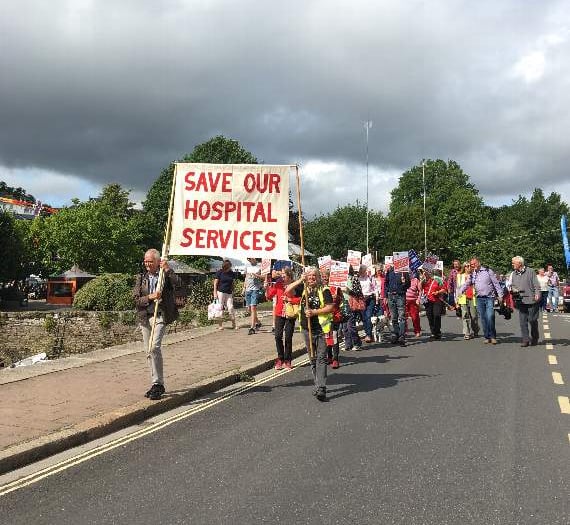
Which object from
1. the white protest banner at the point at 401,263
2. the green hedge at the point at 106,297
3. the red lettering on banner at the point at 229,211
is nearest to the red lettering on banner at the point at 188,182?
the red lettering on banner at the point at 229,211

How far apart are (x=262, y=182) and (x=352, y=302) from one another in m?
4.82

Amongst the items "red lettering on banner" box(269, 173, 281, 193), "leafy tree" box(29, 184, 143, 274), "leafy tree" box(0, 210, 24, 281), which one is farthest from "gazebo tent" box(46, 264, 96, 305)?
"red lettering on banner" box(269, 173, 281, 193)

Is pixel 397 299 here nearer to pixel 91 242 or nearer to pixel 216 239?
pixel 216 239

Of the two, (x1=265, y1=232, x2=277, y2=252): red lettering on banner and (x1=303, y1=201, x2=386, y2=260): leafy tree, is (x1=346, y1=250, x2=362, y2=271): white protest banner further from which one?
(x1=303, y1=201, x2=386, y2=260): leafy tree

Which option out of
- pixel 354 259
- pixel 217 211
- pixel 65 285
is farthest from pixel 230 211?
pixel 65 285

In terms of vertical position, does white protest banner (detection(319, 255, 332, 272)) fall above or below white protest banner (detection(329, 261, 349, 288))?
above

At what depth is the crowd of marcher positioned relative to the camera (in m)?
7.64

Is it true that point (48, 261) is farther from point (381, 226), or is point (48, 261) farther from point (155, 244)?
point (381, 226)

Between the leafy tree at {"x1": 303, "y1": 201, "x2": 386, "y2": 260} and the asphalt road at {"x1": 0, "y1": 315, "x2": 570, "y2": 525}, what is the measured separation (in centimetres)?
6629

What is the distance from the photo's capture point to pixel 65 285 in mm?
41562

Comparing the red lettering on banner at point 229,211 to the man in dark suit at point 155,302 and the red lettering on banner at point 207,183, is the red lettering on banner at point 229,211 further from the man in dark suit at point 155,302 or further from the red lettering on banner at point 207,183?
the man in dark suit at point 155,302

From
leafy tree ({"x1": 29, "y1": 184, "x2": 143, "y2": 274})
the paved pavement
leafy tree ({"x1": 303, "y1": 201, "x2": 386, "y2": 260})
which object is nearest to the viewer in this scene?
the paved pavement

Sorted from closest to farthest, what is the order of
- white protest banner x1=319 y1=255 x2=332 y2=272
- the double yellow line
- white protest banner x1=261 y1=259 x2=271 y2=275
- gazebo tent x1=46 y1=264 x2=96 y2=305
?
the double yellow line → white protest banner x1=319 y1=255 x2=332 y2=272 → white protest banner x1=261 y1=259 x2=271 y2=275 → gazebo tent x1=46 y1=264 x2=96 y2=305

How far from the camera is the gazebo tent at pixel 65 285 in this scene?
41.0 meters
